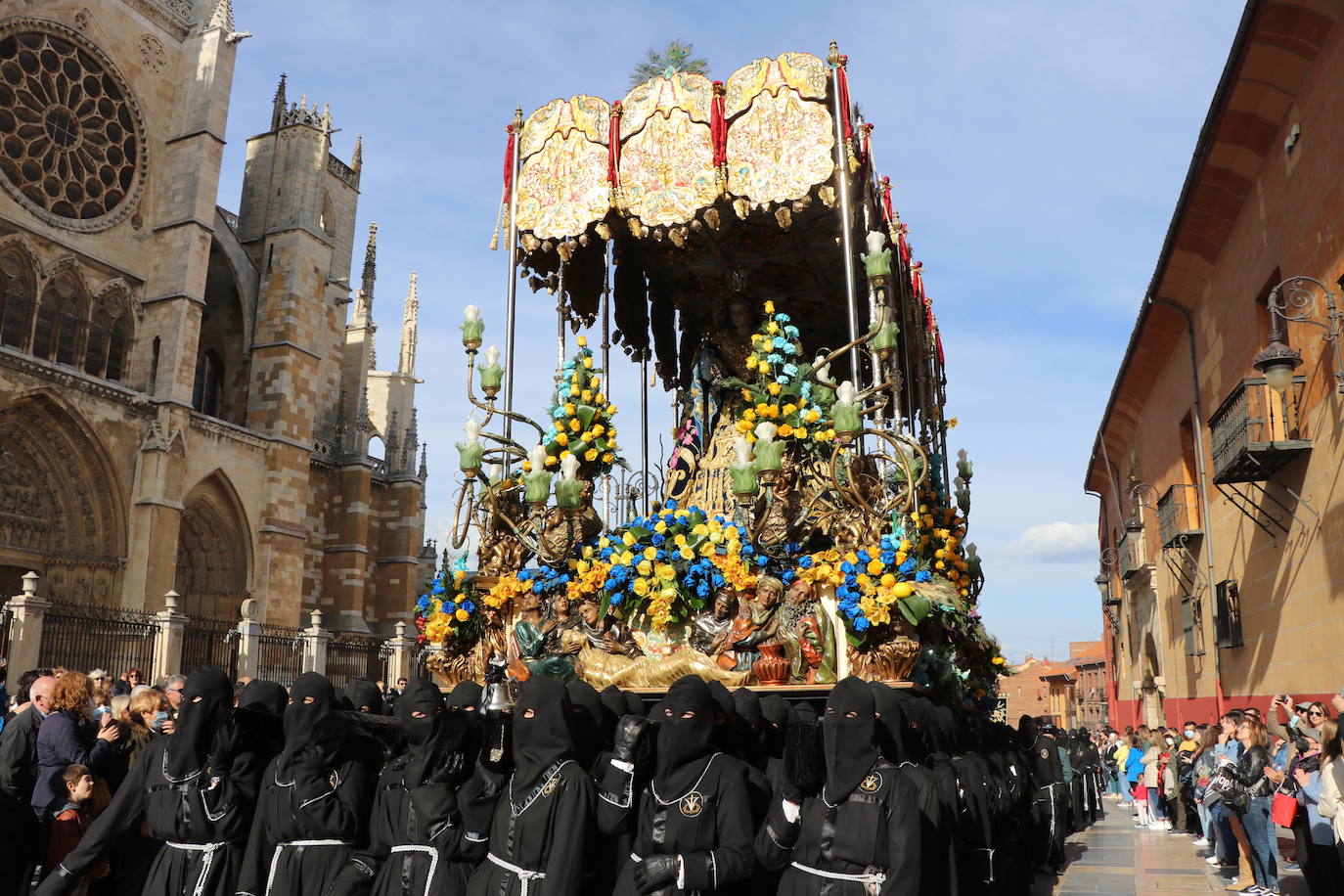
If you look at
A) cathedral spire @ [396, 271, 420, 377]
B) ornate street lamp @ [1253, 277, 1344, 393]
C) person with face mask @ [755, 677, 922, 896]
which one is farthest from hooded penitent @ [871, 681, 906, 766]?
cathedral spire @ [396, 271, 420, 377]

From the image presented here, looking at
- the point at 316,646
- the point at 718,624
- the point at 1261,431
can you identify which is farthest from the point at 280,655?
the point at 1261,431

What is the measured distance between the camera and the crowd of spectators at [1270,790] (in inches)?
295

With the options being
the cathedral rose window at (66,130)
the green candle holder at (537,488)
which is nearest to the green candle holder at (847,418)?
the green candle holder at (537,488)

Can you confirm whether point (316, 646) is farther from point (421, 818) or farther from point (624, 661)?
point (421, 818)

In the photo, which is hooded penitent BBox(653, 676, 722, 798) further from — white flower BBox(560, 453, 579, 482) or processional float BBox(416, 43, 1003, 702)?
white flower BBox(560, 453, 579, 482)

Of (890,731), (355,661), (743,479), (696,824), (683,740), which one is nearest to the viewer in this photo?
(696,824)

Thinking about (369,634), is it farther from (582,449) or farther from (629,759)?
(629,759)

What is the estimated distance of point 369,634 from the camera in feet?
104

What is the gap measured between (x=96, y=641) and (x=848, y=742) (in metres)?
20.8

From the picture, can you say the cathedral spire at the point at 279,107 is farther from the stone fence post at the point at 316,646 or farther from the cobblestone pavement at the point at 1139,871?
the cobblestone pavement at the point at 1139,871

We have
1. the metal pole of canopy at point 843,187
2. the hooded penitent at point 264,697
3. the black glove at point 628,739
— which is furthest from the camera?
the metal pole of canopy at point 843,187

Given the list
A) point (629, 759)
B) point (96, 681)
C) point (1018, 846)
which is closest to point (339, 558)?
point (96, 681)

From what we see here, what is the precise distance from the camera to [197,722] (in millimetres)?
5496

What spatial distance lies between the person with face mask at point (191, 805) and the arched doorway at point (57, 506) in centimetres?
2141
